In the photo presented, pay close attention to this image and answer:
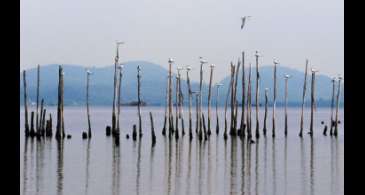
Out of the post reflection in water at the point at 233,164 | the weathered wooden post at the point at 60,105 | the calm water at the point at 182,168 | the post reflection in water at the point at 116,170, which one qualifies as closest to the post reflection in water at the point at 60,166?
the calm water at the point at 182,168

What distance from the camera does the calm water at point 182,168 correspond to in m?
23.5

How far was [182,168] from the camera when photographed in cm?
3181

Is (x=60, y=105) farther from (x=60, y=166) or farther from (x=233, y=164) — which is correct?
(x=233, y=164)

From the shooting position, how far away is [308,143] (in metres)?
52.8

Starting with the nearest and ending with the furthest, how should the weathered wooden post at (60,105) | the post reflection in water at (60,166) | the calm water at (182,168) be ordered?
1. the post reflection in water at (60,166)
2. the calm water at (182,168)
3. the weathered wooden post at (60,105)

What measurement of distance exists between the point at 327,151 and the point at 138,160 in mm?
13300

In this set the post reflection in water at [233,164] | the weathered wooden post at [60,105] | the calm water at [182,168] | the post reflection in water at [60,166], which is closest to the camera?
the post reflection in water at [60,166]

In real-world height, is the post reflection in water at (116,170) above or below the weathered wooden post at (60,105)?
below

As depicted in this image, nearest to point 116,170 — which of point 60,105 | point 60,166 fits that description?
point 60,166

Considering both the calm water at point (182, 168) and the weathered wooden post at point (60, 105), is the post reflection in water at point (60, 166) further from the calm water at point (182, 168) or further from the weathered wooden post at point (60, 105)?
the weathered wooden post at point (60, 105)

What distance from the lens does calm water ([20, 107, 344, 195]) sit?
23531 millimetres
